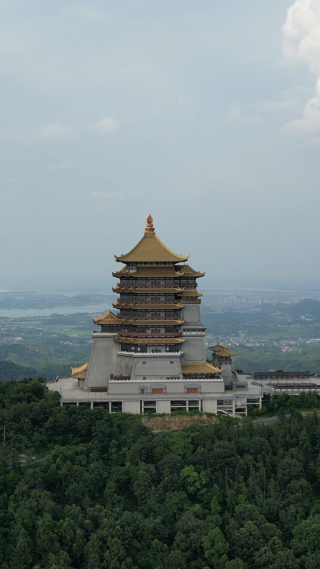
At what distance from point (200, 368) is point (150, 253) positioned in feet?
23.8

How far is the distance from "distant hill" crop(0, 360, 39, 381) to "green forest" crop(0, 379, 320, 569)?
112 ft

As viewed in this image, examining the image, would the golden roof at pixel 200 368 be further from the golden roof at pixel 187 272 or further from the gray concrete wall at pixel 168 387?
the golden roof at pixel 187 272

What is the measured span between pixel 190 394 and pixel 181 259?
301 inches

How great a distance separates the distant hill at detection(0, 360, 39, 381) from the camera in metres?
65.6

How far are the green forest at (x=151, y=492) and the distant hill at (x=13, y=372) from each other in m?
34.0

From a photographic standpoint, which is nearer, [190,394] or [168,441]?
[168,441]

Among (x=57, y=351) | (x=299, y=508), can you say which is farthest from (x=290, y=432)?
(x=57, y=351)

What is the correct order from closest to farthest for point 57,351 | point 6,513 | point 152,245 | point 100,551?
1. point 100,551
2. point 6,513
3. point 152,245
4. point 57,351

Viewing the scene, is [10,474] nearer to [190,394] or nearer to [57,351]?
[190,394]

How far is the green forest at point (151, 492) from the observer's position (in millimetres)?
23031

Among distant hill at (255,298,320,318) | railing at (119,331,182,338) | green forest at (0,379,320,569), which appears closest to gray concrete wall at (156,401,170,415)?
green forest at (0,379,320,569)

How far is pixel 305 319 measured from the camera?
142 meters

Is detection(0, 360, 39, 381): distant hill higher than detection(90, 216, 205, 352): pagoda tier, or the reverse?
detection(90, 216, 205, 352): pagoda tier

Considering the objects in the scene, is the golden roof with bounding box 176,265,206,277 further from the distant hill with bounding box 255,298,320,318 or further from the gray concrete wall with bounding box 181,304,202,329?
the distant hill with bounding box 255,298,320,318
